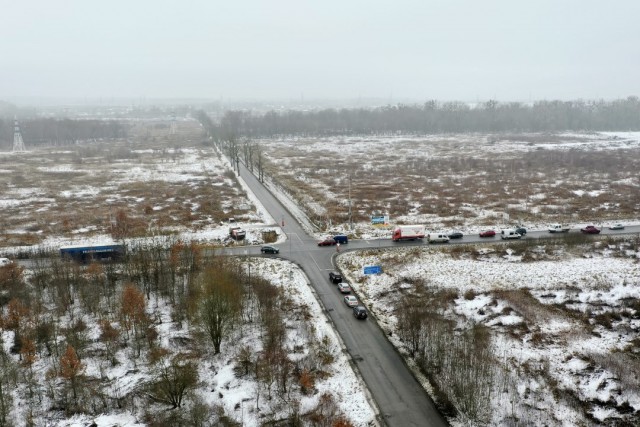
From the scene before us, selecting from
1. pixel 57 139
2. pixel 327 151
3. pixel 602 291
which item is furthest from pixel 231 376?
pixel 57 139

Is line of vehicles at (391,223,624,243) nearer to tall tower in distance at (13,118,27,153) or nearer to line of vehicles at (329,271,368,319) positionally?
line of vehicles at (329,271,368,319)

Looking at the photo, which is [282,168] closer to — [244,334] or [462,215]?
[462,215]

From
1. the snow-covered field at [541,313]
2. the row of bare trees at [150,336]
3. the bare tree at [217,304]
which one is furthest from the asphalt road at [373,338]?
the bare tree at [217,304]

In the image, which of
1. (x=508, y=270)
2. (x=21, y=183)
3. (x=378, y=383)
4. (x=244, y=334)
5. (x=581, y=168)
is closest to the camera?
(x=378, y=383)

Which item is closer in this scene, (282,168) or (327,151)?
(282,168)

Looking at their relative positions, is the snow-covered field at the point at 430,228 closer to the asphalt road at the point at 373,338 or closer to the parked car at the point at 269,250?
the asphalt road at the point at 373,338

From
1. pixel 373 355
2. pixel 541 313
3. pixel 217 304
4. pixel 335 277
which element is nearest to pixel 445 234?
pixel 335 277

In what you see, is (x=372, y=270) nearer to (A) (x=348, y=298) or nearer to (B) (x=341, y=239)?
→ (A) (x=348, y=298)

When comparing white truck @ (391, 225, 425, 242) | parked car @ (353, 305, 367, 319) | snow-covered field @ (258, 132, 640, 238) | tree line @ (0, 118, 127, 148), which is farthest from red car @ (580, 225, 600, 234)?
tree line @ (0, 118, 127, 148)
